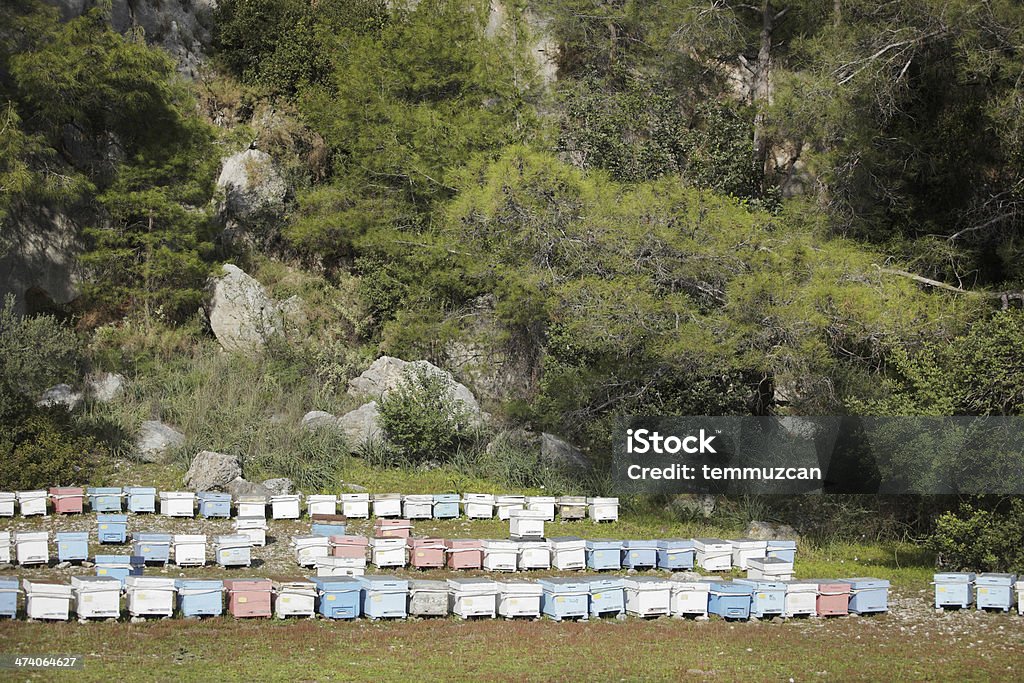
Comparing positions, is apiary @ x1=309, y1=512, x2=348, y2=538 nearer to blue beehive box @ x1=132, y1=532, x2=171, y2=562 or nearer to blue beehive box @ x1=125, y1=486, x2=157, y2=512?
blue beehive box @ x1=132, y1=532, x2=171, y2=562

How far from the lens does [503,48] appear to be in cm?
2523

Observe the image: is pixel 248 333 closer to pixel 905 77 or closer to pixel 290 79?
pixel 290 79

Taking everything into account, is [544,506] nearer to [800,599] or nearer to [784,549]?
[784,549]

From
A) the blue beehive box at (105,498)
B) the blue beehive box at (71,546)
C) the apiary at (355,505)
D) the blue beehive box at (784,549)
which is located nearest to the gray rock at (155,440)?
the blue beehive box at (105,498)

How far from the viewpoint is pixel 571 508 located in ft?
55.2

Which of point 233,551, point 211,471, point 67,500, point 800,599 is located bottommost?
point 800,599

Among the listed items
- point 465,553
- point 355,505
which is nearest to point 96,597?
point 465,553

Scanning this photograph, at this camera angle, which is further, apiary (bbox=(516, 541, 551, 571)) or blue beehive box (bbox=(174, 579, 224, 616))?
apiary (bbox=(516, 541, 551, 571))

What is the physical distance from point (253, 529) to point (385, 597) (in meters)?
3.50

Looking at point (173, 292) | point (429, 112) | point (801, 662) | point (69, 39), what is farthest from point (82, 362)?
point (801, 662)

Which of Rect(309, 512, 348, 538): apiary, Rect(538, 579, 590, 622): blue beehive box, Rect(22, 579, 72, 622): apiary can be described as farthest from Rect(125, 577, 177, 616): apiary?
Rect(538, 579, 590, 622): blue beehive box

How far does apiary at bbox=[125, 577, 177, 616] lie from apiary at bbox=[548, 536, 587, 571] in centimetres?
→ 518

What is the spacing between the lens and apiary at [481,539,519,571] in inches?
533

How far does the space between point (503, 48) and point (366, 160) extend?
4.50m
